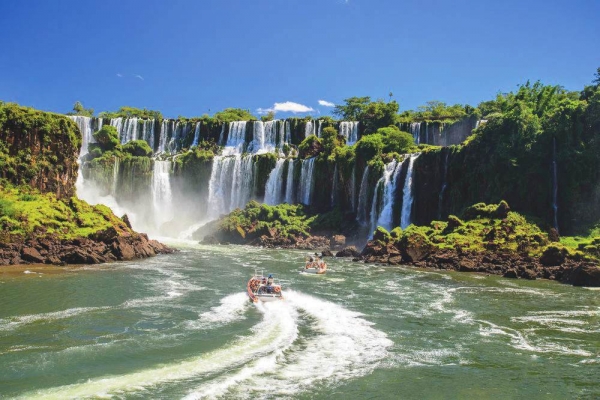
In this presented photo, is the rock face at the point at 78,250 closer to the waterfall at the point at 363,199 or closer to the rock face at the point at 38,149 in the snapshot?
the rock face at the point at 38,149

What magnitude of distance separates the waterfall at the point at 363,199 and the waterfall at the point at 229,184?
59.5ft

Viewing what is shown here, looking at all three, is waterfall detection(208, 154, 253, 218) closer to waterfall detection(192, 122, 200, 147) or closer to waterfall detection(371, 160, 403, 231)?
waterfall detection(192, 122, 200, 147)

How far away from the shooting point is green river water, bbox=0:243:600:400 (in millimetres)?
13609

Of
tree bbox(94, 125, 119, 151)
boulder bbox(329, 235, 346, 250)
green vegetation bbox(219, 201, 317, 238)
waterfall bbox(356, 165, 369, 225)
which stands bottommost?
boulder bbox(329, 235, 346, 250)

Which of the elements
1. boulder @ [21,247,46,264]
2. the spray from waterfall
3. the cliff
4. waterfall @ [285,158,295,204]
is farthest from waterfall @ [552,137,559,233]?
boulder @ [21,247,46,264]

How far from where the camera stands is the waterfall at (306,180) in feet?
222

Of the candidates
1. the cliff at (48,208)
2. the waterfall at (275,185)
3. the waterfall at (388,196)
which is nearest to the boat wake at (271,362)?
the cliff at (48,208)

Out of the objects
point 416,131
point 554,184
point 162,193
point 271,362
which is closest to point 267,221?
point 162,193

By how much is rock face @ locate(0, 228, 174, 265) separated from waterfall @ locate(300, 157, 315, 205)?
1145 inches

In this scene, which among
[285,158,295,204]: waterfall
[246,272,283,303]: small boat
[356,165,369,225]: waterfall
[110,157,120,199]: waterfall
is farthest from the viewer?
[110,157,120,199]: waterfall

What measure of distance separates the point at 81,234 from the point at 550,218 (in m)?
41.0

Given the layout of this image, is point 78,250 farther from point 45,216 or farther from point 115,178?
point 115,178

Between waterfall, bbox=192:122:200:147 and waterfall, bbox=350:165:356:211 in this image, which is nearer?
waterfall, bbox=350:165:356:211

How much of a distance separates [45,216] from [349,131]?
52505 millimetres
